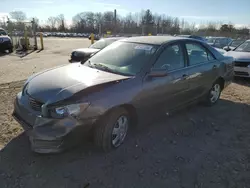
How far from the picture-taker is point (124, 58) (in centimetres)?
359

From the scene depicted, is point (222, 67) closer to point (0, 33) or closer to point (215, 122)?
point (215, 122)

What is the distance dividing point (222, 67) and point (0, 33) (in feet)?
51.3

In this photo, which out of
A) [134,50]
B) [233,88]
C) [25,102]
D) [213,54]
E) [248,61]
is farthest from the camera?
[248,61]

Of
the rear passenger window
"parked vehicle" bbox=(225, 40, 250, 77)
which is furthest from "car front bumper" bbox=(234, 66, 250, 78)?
the rear passenger window

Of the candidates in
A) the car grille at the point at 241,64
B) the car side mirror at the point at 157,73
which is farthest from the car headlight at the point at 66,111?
the car grille at the point at 241,64

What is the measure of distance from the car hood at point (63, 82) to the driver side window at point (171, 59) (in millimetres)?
707

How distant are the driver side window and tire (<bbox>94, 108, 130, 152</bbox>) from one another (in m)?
0.95


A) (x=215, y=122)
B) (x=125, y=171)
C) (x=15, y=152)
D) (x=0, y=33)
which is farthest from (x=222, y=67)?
(x=0, y=33)

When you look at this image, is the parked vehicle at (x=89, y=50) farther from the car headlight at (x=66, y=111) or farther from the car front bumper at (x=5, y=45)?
the car front bumper at (x=5, y=45)

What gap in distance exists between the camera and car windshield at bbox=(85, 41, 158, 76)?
336 centimetres

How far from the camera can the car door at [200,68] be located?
4.09m

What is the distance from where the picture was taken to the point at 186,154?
Result: 10.3ft

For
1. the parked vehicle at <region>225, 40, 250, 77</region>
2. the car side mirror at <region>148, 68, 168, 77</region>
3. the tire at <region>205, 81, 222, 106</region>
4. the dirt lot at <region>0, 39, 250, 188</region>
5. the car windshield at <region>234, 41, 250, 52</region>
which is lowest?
the dirt lot at <region>0, 39, 250, 188</region>

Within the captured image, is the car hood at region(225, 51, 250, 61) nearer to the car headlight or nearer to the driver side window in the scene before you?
the driver side window
